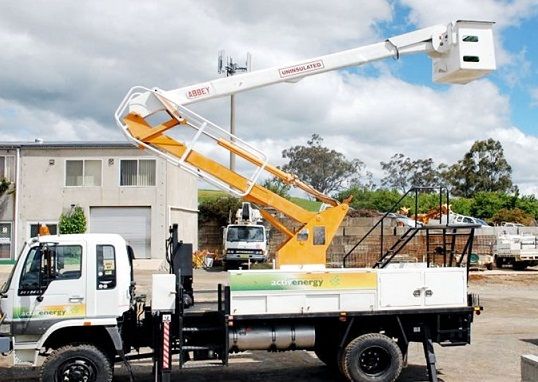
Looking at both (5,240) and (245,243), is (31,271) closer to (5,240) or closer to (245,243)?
(245,243)

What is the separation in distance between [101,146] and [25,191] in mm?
4689

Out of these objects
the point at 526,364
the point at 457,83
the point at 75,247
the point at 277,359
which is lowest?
the point at 277,359

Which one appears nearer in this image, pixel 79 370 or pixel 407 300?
pixel 79 370

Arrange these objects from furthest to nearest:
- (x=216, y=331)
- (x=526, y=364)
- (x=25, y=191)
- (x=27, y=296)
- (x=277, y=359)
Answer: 1. (x=25, y=191)
2. (x=277, y=359)
3. (x=216, y=331)
4. (x=27, y=296)
5. (x=526, y=364)

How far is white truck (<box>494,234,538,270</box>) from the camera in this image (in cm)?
3247

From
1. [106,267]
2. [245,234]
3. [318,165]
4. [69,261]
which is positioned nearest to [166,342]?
[106,267]

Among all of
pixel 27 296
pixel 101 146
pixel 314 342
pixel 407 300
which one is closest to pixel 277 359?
pixel 314 342

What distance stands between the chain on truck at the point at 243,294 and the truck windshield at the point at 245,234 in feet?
70.4

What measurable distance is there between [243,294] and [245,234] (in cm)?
2307

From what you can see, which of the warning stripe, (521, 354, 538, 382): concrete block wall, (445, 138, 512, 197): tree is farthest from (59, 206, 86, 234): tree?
(445, 138, 512, 197): tree

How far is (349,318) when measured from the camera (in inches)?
373

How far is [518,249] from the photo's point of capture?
32.6 meters

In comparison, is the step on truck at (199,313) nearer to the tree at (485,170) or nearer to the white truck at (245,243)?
the white truck at (245,243)

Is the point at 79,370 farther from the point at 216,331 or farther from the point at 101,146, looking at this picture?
the point at 101,146
